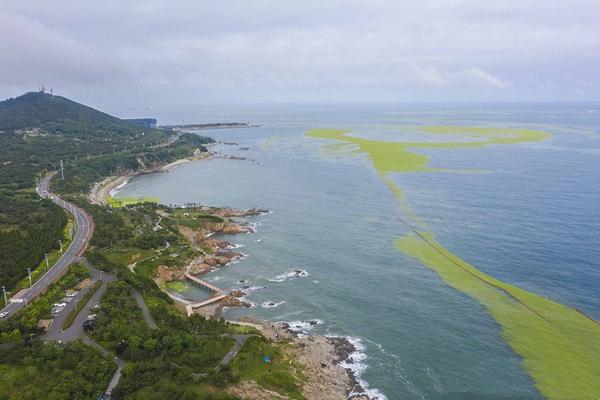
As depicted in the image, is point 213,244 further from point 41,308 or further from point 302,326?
point 41,308

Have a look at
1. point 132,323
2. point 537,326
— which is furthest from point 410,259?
point 132,323

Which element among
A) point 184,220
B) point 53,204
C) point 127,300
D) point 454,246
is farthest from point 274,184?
point 127,300

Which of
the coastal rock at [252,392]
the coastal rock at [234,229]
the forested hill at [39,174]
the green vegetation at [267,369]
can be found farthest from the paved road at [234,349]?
the coastal rock at [234,229]

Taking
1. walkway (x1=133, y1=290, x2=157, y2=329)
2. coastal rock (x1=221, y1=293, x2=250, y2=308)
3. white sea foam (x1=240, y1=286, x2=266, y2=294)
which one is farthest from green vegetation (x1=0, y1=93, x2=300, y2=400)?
white sea foam (x1=240, y1=286, x2=266, y2=294)

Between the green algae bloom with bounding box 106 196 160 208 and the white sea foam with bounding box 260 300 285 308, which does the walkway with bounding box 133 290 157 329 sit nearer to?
the white sea foam with bounding box 260 300 285 308

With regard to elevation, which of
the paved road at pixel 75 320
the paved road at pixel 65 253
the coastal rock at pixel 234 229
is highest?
the paved road at pixel 65 253

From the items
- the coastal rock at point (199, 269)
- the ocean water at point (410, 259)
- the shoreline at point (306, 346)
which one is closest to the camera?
the shoreline at point (306, 346)

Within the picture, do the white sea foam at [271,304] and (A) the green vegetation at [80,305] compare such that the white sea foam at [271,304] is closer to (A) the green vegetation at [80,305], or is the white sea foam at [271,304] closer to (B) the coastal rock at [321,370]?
(B) the coastal rock at [321,370]
